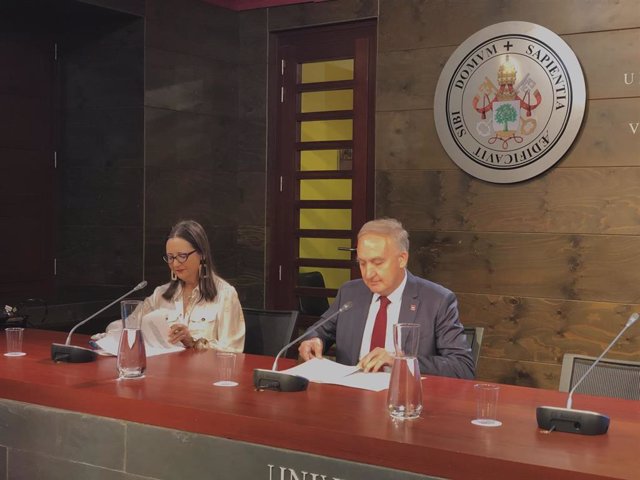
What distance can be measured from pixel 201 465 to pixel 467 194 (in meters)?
2.96

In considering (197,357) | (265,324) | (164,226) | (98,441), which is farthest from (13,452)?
(164,226)

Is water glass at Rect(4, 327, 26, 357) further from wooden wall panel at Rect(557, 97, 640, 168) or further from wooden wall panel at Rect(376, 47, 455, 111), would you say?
wooden wall panel at Rect(557, 97, 640, 168)

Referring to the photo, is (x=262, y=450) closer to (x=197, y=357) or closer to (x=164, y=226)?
(x=197, y=357)

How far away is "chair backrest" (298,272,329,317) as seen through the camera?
18.2 ft

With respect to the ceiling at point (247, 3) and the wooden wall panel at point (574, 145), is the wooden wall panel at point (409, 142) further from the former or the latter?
the ceiling at point (247, 3)

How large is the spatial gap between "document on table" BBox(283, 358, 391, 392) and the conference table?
0.07 metres

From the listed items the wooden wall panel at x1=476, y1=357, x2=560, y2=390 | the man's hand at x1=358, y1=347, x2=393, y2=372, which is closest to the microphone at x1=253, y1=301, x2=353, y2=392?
the man's hand at x1=358, y1=347, x2=393, y2=372

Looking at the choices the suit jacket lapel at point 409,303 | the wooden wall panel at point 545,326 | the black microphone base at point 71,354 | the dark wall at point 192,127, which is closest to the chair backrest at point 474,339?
the suit jacket lapel at point 409,303

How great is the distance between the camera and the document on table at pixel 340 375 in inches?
103

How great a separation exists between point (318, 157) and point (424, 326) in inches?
101

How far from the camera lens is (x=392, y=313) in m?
3.28

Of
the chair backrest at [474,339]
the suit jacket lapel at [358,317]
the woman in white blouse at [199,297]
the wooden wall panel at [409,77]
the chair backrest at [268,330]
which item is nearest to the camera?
the chair backrest at [474,339]

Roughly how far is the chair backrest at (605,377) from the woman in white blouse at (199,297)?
1416 millimetres

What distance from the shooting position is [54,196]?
561cm
